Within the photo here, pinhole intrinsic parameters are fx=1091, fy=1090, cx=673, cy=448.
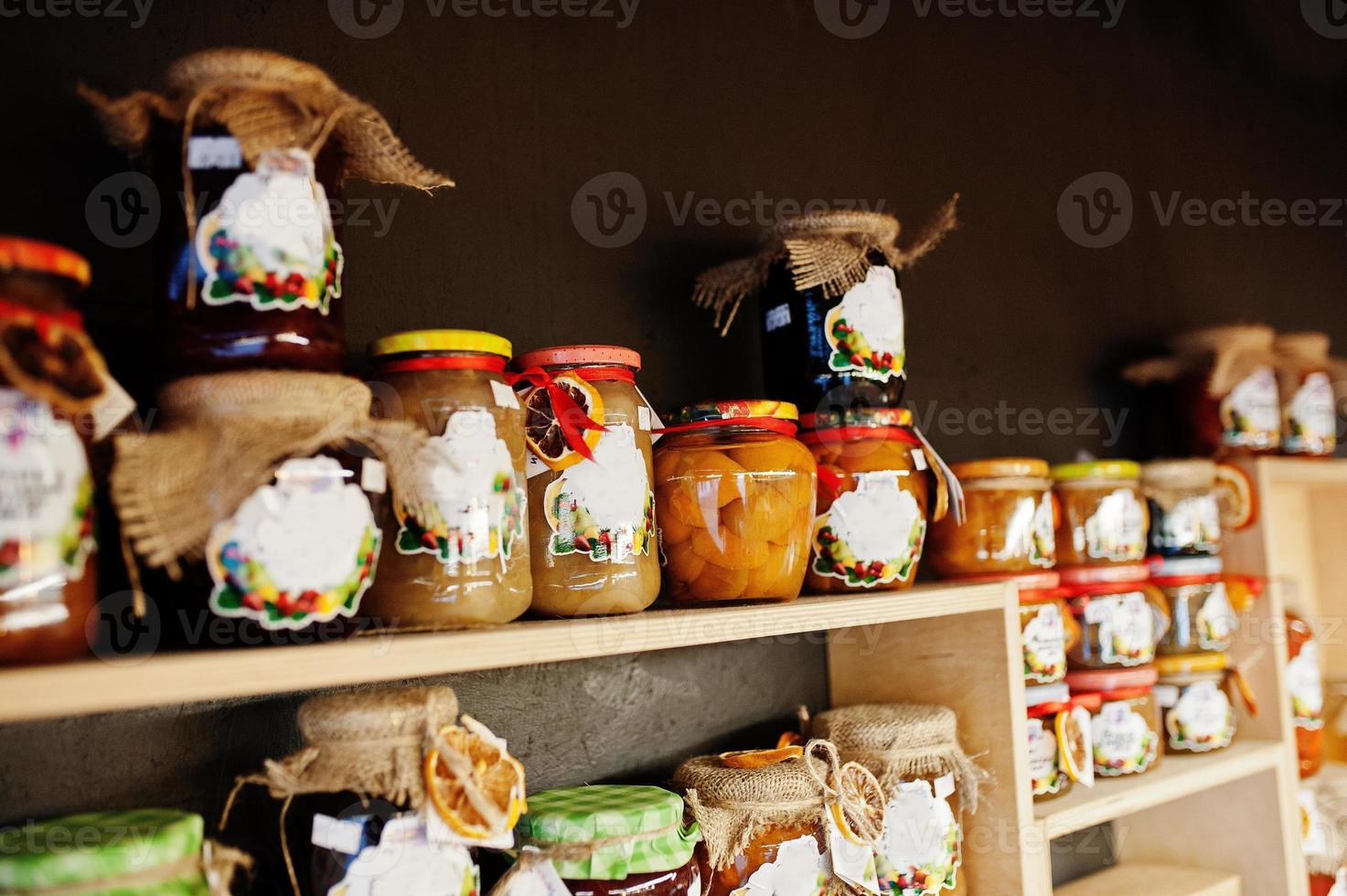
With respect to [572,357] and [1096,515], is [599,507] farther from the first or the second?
[1096,515]

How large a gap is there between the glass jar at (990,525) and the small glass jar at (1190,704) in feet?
1.36

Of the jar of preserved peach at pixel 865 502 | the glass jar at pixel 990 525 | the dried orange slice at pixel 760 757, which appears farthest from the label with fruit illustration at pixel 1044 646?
the dried orange slice at pixel 760 757

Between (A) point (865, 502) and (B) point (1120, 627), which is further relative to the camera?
(B) point (1120, 627)

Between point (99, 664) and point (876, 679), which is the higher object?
point (99, 664)

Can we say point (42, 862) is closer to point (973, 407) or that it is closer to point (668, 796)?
point (668, 796)

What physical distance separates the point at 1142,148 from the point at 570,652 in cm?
184

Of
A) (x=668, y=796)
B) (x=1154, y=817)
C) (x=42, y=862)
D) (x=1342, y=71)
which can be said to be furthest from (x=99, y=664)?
(x=1342, y=71)

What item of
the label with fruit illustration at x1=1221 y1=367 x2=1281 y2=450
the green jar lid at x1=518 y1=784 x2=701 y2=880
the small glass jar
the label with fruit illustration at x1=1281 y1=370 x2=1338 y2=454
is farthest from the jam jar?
the label with fruit illustration at x1=1281 y1=370 x2=1338 y2=454

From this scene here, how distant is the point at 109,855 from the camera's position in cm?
74

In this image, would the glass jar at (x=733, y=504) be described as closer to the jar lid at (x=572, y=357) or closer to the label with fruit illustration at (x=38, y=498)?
the jar lid at (x=572, y=357)

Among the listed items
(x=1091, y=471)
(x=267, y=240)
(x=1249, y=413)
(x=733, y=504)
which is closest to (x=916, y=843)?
(x=733, y=504)

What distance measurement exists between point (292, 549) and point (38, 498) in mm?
159

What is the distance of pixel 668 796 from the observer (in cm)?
103

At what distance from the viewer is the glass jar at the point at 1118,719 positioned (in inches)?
60.2
